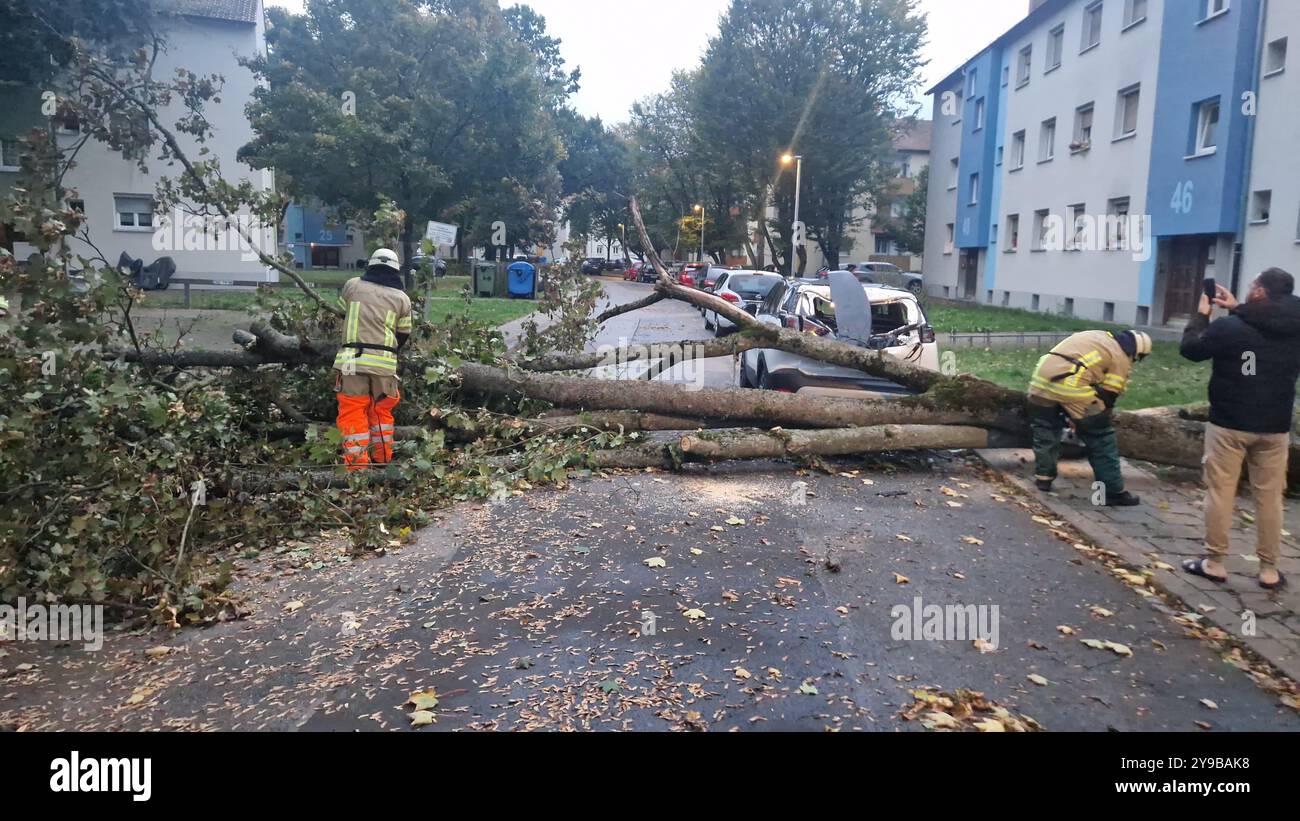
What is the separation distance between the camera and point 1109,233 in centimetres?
2528

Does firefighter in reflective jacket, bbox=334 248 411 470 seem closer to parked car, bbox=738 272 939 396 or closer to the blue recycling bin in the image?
parked car, bbox=738 272 939 396

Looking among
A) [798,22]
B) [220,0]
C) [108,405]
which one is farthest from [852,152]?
[108,405]

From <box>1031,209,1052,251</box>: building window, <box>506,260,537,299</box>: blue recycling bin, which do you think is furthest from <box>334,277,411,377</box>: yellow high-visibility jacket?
<box>506,260,537,299</box>: blue recycling bin

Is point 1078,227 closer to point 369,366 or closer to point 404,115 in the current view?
point 404,115

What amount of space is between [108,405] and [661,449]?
4.28m

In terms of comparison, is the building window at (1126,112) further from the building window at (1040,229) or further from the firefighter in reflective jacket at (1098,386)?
the firefighter in reflective jacket at (1098,386)

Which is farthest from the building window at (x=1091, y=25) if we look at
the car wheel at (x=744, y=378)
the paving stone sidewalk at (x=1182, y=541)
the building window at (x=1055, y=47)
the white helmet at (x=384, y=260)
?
the white helmet at (x=384, y=260)

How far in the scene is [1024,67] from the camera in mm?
32500

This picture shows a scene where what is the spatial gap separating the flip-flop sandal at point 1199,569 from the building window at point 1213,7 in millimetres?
19162

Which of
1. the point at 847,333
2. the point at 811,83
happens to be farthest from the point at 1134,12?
the point at 847,333

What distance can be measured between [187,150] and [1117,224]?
1179 inches

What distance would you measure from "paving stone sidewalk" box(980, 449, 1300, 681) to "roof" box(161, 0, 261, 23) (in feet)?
110

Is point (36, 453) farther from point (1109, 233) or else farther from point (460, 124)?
point (460, 124)

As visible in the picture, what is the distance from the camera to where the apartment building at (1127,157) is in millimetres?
19047
